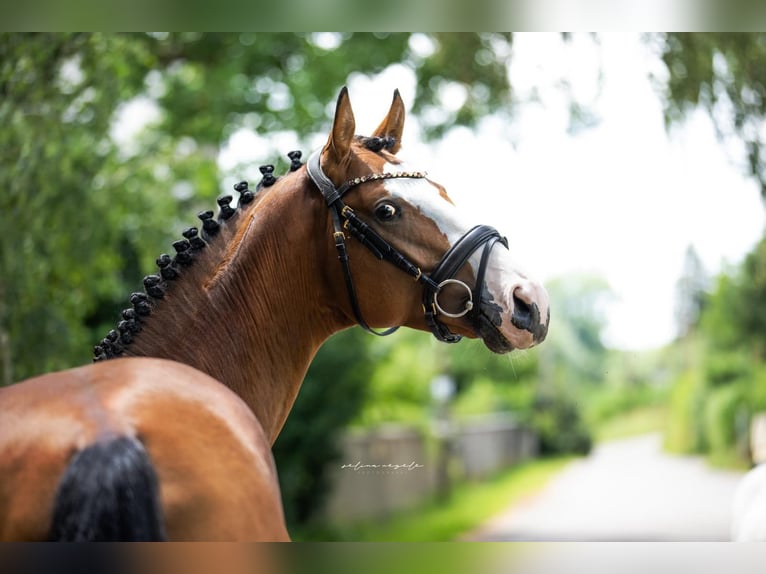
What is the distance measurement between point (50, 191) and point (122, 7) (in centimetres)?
325

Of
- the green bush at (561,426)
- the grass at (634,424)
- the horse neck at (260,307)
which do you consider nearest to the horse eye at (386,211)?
the horse neck at (260,307)

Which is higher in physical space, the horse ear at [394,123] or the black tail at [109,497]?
the horse ear at [394,123]

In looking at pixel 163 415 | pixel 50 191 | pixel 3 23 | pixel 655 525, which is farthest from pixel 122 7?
pixel 655 525

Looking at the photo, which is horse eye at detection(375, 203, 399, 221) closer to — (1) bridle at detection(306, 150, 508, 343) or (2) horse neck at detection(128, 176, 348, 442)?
(1) bridle at detection(306, 150, 508, 343)

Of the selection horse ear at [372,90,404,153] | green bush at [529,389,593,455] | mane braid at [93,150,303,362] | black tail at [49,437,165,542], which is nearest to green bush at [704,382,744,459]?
green bush at [529,389,593,455]

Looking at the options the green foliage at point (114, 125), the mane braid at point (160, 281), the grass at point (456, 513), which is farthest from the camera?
the grass at point (456, 513)

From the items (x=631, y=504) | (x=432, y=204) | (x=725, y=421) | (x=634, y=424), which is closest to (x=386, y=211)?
(x=432, y=204)

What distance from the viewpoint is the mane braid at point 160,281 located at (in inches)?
71.7

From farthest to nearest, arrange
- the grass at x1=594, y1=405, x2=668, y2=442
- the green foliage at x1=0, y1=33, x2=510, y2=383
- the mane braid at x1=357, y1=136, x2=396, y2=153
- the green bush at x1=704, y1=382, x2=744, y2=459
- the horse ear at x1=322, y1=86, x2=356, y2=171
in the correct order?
the grass at x1=594, y1=405, x2=668, y2=442
the green bush at x1=704, y1=382, x2=744, y2=459
the green foliage at x1=0, y1=33, x2=510, y2=383
the mane braid at x1=357, y1=136, x2=396, y2=153
the horse ear at x1=322, y1=86, x2=356, y2=171

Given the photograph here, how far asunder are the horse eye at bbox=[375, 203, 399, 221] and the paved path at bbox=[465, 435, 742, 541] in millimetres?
8786

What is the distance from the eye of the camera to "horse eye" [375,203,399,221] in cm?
192

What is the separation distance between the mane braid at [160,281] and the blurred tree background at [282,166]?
820 mm

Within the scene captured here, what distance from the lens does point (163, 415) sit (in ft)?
4.02

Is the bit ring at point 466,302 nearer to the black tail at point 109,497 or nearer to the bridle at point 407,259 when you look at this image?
the bridle at point 407,259
